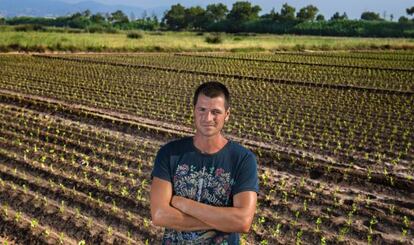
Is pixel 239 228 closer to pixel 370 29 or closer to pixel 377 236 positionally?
pixel 377 236

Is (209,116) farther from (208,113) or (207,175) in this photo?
(207,175)

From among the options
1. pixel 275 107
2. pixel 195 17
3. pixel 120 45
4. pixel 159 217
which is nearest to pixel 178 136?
pixel 275 107

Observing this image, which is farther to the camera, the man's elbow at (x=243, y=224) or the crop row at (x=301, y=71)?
the crop row at (x=301, y=71)

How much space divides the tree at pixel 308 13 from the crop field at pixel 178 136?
7282 cm

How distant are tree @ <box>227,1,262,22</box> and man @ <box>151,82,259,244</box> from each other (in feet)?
286

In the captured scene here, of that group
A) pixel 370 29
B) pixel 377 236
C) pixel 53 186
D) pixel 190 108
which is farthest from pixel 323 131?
pixel 370 29

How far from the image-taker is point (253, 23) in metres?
83.2

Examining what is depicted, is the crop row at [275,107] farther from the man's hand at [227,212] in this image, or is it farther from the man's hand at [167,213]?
the man's hand at [167,213]

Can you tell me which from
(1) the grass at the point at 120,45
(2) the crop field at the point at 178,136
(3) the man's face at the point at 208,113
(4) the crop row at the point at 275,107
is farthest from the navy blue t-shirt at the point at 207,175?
(1) the grass at the point at 120,45

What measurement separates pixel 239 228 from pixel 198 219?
218 millimetres

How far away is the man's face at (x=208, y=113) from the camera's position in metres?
2.53

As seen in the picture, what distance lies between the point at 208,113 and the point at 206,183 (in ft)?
1.19

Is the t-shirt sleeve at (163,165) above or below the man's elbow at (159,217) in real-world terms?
above

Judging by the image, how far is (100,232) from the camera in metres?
5.86
